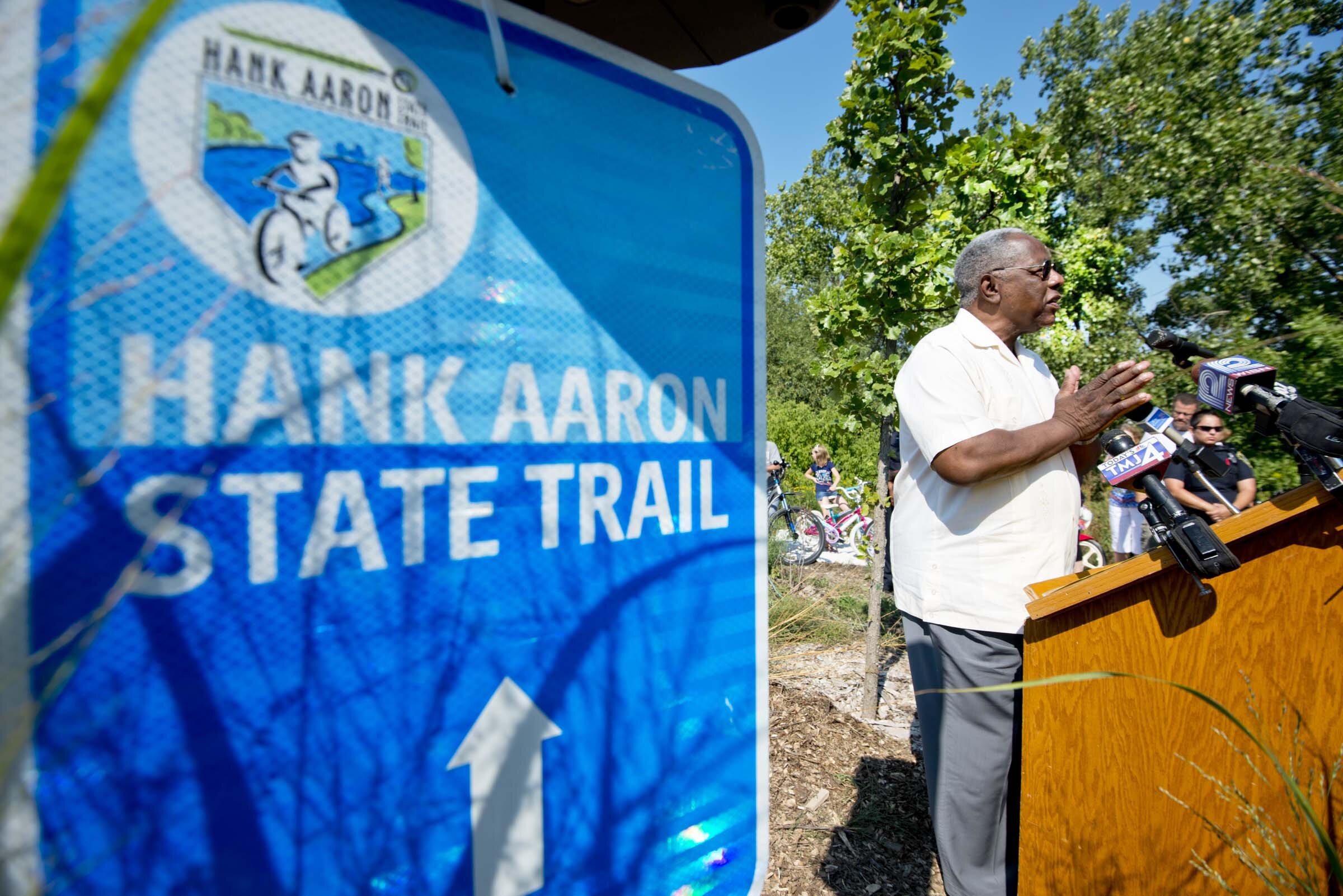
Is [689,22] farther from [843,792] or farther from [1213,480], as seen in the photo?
[1213,480]

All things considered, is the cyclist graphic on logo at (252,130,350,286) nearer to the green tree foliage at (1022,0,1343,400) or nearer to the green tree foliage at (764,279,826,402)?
the green tree foliage at (1022,0,1343,400)

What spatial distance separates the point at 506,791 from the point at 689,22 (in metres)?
1.25

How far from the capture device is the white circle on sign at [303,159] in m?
0.62

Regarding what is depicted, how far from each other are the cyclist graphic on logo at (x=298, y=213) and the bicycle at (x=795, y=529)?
6321 millimetres

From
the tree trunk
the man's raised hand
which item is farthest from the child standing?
the man's raised hand

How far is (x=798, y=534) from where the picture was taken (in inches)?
334

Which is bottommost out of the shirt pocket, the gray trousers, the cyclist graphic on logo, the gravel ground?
the gravel ground

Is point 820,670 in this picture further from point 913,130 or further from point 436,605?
point 436,605

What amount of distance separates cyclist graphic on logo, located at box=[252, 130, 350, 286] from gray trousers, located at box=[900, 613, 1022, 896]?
1.74 meters

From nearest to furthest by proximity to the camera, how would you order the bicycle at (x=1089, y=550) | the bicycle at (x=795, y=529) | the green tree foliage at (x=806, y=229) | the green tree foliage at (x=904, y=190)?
the green tree foliage at (x=904, y=190) < the bicycle at (x=1089, y=550) < the bicycle at (x=795, y=529) < the green tree foliage at (x=806, y=229)

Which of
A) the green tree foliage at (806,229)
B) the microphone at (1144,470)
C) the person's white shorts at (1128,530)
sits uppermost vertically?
the green tree foliage at (806,229)

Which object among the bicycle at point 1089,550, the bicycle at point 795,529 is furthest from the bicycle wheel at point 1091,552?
the bicycle at point 795,529

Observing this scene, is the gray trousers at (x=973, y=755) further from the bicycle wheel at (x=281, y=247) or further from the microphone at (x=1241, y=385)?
the bicycle wheel at (x=281, y=247)

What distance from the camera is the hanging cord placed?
0.78 metres
